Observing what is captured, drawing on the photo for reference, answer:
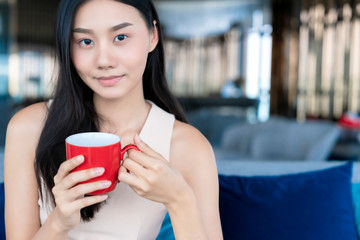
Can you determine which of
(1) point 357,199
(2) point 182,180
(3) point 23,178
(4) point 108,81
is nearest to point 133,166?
(2) point 182,180

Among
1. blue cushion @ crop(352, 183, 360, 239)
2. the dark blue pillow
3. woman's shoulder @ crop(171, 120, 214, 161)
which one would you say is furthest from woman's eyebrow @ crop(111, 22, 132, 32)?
blue cushion @ crop(352, 183, 360, 239)

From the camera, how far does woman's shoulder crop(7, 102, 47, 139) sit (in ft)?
3.06

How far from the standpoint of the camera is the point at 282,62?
7.65 meters

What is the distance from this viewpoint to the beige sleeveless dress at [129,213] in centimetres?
96

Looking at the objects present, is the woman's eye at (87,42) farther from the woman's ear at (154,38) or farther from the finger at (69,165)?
the finger at (69,165)

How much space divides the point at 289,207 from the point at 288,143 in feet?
4.28

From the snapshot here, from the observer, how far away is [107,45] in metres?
0.85

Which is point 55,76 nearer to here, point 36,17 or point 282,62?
point 282,62

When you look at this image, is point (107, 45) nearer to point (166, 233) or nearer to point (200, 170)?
point (200, 170)

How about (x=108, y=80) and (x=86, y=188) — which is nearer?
(x=86, y=188)

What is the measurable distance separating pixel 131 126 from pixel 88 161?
39 cm

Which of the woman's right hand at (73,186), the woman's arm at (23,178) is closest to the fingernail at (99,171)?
the woman's right hand at (73,186)

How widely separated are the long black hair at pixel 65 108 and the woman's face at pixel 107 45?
2 cm

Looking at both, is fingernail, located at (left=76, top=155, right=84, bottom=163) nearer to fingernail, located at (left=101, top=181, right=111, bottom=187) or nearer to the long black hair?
fingernail, located at (left=101, top=181, right=111, bottom=187)
